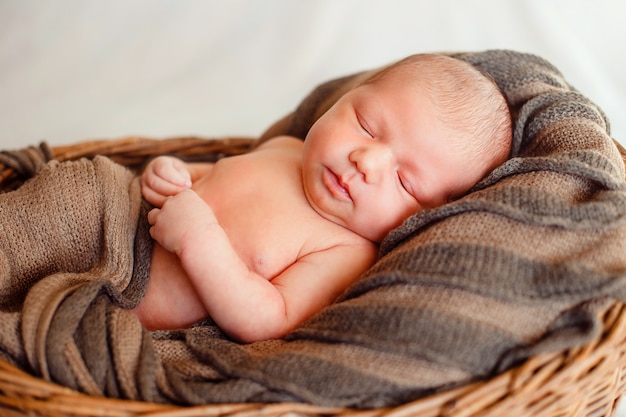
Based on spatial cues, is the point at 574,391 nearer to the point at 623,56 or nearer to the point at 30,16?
the point at 623,56

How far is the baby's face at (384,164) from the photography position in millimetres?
1357

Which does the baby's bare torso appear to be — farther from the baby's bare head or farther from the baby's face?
the baby's bare head

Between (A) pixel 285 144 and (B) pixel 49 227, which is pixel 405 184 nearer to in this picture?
(A) pixel 285 144

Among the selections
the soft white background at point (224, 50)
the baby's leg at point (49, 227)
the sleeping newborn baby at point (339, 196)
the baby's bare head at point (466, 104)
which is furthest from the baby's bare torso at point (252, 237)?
the soft white background at point (224, 50)

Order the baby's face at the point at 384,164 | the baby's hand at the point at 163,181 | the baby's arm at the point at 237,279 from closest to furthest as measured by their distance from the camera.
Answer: the baby's arm at the point at 237,279 → the baby's face at the point at 384,164 → the baby's hand at the point at 163,181

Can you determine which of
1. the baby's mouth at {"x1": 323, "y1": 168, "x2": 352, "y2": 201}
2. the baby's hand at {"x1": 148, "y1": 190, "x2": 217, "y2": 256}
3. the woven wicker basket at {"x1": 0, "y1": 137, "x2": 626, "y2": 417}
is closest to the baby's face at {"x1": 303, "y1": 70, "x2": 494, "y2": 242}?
the baby's mouth at {"x1": 323, "y1": 168, "x2": 352, "y2": 201}

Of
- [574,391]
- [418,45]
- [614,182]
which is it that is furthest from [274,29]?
[574,391]

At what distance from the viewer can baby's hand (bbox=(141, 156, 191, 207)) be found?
148 centimetres

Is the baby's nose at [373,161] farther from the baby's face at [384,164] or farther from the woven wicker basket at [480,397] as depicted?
the woven wicker basket at [480,397]

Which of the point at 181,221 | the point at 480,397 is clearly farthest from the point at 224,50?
the point at 480,397

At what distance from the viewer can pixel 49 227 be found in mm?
1370

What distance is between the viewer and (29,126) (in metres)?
2.35

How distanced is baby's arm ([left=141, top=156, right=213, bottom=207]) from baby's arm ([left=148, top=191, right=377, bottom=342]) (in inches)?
4.2

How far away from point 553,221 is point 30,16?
86.9 inches
